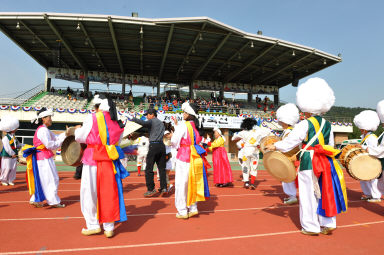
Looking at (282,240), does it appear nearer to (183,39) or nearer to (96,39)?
(183,39)

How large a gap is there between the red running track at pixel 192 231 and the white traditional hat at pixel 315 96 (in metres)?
1.87

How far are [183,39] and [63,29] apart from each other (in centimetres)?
947

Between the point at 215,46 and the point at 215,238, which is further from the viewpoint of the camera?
the point at 215,46

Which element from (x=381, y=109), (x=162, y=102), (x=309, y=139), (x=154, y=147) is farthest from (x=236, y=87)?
(x=309, y=139)

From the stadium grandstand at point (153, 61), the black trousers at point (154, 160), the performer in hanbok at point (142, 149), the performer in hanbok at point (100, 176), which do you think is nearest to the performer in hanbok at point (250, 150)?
the black trousers at point (154, 160)

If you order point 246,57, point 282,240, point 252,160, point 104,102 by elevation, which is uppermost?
point 246,57

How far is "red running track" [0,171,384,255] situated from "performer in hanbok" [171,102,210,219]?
0.86 ft

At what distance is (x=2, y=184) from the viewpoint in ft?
23.7

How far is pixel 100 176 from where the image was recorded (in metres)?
3.33

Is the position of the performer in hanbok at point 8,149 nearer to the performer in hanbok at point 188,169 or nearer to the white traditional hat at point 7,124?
the white traditional hat at point 7,124

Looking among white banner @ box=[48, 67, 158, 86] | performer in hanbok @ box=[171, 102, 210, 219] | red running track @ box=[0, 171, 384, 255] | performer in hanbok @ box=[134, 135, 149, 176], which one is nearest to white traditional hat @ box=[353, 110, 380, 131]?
red running track @ box=[0, 171, 384, 255]

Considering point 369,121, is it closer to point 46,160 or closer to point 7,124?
point 46,160

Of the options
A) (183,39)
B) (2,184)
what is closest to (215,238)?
(2,184)

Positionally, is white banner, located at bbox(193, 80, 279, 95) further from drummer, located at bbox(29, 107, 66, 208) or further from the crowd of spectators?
drummer, located at bbox(29, 107, 66, 208)
